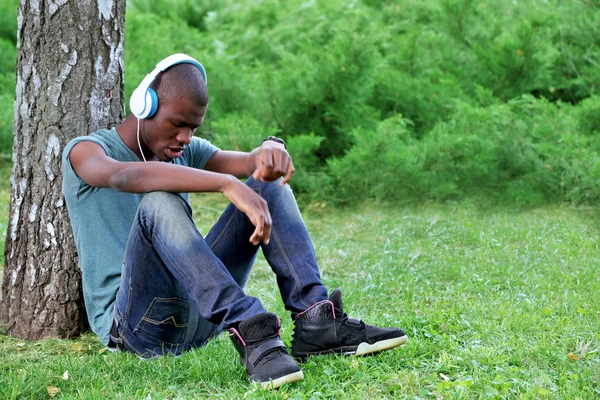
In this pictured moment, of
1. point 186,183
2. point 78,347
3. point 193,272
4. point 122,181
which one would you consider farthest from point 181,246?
point 78,347

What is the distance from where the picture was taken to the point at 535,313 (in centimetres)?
381

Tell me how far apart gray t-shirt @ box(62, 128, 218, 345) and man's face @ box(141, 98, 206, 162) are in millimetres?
128

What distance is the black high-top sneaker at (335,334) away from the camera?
304 cm

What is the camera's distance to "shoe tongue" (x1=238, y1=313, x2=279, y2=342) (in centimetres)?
279

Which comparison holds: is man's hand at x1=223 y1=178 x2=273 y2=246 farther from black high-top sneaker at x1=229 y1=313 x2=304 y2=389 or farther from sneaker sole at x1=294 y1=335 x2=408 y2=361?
sneaker sole at x1=294 y1=335 x2=408 y2=361

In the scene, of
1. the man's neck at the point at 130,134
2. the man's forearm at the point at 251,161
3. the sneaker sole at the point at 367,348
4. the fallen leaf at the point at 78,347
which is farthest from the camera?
the fallen leaf at the point at 78,347

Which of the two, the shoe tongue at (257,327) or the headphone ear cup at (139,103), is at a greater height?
the headphone ear cup at (139,103)

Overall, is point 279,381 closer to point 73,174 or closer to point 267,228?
point 267,228

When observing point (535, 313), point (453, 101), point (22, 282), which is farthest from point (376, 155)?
point (22, 282)

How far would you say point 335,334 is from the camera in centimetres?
306

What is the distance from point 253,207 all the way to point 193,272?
12.6 inches

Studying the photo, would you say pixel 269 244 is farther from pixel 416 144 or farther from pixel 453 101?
pixel 453 101

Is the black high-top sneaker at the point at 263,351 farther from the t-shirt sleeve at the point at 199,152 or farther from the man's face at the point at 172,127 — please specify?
the t-shirt sleeve at the point at 199,152

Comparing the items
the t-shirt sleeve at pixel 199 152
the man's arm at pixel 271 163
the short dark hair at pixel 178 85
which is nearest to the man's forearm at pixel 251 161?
the man's arm at pixel 271 163
